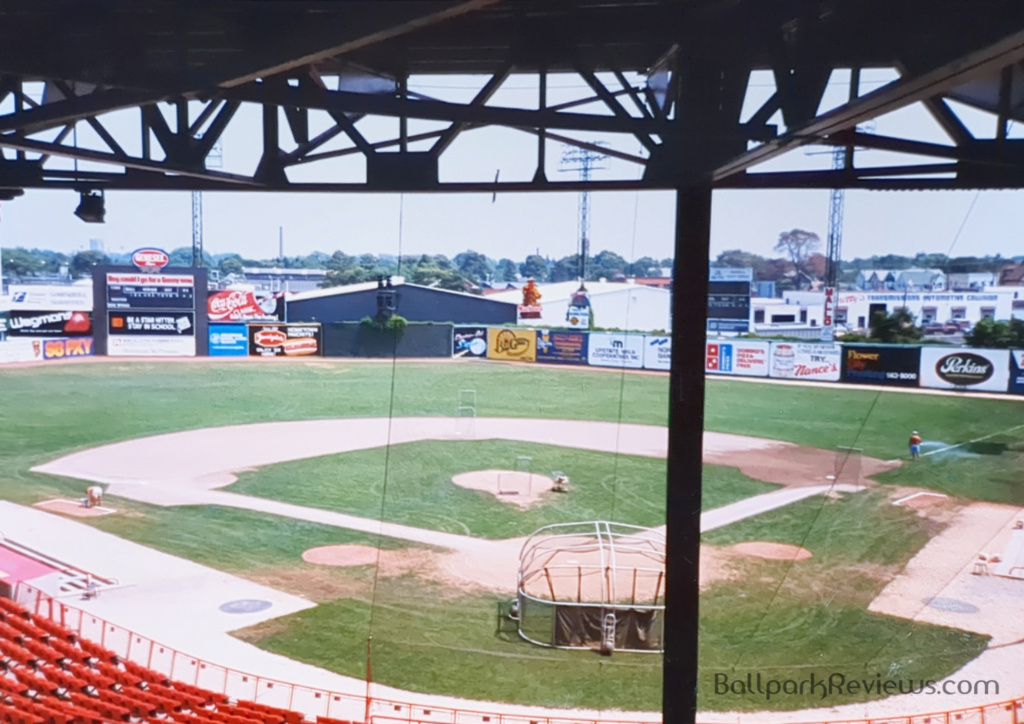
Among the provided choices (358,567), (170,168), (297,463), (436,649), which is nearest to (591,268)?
(297,463)

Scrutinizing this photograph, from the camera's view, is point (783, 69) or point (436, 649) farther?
point (436, 649)

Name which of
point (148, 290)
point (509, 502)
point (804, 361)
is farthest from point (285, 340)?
point (509, 502)

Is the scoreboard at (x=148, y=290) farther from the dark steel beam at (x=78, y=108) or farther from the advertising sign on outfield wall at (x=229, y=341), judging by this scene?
the dark steel beam at (x=78, y=108)

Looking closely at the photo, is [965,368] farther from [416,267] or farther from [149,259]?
[149,259]

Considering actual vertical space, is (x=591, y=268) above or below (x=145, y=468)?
above

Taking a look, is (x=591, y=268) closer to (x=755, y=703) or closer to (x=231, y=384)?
(x=231, y=384)

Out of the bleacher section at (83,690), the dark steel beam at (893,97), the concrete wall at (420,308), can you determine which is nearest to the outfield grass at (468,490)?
the bleacher section at (83,690)

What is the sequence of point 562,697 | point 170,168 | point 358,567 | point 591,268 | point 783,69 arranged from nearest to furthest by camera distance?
point 783,69, point 170,168, point 562,697, point 358,567, point 591,268
